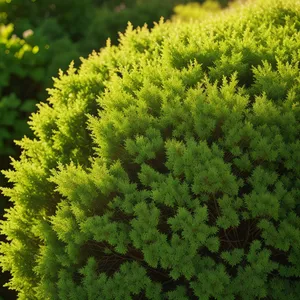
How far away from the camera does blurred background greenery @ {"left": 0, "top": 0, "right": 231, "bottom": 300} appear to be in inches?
298

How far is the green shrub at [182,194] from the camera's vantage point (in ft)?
11.8

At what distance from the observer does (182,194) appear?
12.0ft

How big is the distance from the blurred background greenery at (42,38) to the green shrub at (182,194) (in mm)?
2181

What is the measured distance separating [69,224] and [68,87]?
5.73ft

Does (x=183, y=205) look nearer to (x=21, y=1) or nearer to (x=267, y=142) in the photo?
(x=267, y=142)

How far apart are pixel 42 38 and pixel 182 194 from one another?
19.2 ft

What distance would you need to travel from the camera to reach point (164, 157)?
4031 mm

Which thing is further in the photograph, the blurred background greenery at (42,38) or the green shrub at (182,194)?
the blurred background greenery at (42,38)

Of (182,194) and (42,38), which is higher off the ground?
(42,38)

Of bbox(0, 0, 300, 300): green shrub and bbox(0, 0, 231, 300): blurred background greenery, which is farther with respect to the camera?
bbox(0, 0, 231, 300): blurred background greenery

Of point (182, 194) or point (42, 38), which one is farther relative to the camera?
point (42, 38)

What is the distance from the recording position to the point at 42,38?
8625 millimetres

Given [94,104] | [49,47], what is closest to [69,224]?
[94,104]

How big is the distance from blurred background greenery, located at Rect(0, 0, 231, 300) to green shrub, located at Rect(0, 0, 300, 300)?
7.16ft
